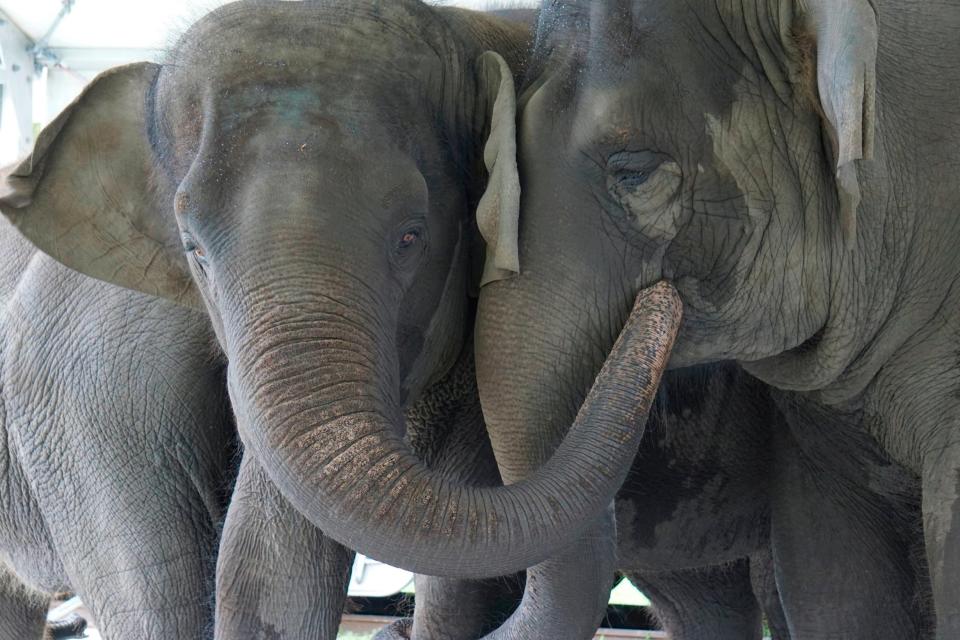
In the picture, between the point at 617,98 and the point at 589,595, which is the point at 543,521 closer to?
the point at 589,595

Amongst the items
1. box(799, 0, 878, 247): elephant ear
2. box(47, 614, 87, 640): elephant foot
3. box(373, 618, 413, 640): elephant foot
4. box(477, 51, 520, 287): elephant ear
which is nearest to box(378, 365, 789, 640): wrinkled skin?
box(373, 618, 413, 640): elephant foot

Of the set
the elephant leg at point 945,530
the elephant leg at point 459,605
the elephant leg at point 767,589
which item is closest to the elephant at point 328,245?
the elephant leg at point 945,530

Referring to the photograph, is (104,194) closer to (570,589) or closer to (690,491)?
(570,589)

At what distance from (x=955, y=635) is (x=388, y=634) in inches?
83.0

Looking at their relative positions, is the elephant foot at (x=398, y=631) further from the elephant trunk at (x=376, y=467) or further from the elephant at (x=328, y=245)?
the elephant trunk at (x=376, y=467)

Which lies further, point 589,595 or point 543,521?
point 589,595

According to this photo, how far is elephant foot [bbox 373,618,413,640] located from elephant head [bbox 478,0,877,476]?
1986 mm

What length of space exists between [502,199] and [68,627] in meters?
3.75

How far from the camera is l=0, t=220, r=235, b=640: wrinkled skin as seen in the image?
3127 mm

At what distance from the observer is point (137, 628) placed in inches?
125

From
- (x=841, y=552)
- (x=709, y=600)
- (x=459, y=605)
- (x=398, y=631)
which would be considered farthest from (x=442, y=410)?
(x=709, y=600)

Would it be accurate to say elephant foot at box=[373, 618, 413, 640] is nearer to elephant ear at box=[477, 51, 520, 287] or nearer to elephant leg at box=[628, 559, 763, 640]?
elephant leg at box=[628, 559, 763, 640]

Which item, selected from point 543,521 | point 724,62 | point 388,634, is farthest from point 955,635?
point 388,634

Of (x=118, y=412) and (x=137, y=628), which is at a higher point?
(x=118, y=412)
